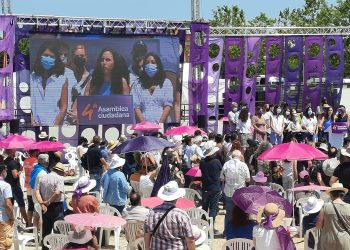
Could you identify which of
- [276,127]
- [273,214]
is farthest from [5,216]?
[276,127]

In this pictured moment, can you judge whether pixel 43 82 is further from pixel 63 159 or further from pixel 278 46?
pixel 278 46

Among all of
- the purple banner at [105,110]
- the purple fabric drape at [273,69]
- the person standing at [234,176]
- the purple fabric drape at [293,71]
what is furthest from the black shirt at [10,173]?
the purple fabric drape at [293,71]

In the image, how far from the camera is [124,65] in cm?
2484

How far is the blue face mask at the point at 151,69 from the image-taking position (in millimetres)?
25125

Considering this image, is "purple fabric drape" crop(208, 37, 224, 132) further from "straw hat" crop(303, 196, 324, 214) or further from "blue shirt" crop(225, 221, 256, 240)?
"blue shirt" crop(225, 221, 256, 240)

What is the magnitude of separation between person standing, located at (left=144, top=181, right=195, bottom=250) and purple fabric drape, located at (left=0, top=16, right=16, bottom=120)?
15.4 metres

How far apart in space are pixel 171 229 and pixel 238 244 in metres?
1.60

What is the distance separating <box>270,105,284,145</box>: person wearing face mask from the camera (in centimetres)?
2347

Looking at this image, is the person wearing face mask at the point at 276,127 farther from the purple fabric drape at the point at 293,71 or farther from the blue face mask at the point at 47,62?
the blue face mask at the point at 47,62

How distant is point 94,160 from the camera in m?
14.9

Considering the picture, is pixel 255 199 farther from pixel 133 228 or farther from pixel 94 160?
pixel 94 160

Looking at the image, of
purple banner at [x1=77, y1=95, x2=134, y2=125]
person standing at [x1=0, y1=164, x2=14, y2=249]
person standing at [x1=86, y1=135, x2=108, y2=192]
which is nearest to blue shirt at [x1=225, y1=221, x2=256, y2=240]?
person standing at [x1=0, y1=164, x2=14, y2=249]

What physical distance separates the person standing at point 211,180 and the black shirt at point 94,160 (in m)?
2.38

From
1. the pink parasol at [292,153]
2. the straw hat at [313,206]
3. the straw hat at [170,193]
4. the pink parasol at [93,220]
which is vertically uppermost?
the straw hat at [170,193]
